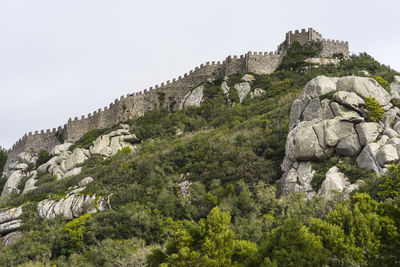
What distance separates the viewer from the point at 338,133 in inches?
1217

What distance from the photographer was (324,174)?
95.1 feet

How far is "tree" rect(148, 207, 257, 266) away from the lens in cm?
2067

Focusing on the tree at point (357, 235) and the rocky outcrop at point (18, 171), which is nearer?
the tree at point (357, 235)

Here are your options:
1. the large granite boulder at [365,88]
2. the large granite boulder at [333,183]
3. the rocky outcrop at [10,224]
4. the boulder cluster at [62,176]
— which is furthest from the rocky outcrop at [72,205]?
the large granite boulder at [365,88]

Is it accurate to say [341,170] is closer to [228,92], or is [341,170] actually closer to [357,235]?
[357,235]

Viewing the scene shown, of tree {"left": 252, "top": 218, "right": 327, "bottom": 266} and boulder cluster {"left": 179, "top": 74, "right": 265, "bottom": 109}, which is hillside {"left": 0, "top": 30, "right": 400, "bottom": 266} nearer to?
tree {"left": 252, "top": 218, "right": 327, "bottom": 266}

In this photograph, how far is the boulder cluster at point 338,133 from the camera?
92.7ft

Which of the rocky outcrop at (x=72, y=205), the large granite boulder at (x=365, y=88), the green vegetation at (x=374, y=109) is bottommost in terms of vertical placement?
the rocky outcrop at (x=72, y=205)

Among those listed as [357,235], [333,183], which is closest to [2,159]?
[333,183]

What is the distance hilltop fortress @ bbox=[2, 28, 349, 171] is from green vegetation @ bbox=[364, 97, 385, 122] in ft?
87.2

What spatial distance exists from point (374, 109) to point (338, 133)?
148 inches

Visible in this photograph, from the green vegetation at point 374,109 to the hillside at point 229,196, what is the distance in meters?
0.08

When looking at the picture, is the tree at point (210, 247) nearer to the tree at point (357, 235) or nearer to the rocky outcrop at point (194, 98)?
the tree at point (357, 235)

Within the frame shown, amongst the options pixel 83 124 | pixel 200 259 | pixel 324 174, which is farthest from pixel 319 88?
pixel 83 124
